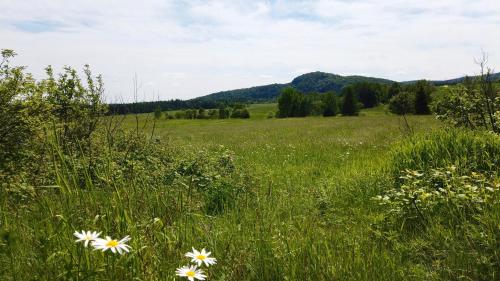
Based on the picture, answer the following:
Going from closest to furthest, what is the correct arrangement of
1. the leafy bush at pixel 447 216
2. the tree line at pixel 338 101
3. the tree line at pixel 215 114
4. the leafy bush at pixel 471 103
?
the leafy bush at pixel 447 216 → the leafy bush at pixel 471 103 → the tree line at pixel 215 114 → the tree line at pixel 338 101

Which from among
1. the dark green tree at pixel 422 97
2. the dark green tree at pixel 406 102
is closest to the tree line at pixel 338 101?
the dark green tree at pixel 406 102

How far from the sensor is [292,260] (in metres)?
3.42

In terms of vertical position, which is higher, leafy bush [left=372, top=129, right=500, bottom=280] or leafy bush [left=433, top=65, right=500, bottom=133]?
leafy bush [left=433, top=65, right=500, bottom=133]

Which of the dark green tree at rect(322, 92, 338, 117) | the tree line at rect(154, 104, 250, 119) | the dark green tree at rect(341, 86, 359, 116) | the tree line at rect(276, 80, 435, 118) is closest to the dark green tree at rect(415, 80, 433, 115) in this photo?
the tree line at rect(276, 80, 435, 118)

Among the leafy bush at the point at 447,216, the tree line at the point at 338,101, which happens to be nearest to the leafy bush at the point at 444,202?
the leafy bush at the point at 447,216

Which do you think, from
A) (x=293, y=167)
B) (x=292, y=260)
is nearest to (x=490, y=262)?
(x=292, y=260)

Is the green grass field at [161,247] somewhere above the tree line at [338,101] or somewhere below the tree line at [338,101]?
below

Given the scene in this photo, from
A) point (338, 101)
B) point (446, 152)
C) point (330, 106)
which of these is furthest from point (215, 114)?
point (446, 152)

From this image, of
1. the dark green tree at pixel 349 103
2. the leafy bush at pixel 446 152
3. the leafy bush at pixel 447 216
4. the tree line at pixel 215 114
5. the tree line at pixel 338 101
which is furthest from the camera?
the tree line at pixel 338 101

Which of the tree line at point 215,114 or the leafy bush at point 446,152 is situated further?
the tree line at point 215,114

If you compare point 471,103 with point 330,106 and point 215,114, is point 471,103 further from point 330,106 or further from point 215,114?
point 215,114

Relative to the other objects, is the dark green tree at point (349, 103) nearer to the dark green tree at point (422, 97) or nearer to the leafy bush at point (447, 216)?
the dark green tree at point (422, 97)

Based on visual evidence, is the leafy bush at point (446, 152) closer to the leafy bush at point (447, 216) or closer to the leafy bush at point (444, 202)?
the leafy bush at point (447, 216)

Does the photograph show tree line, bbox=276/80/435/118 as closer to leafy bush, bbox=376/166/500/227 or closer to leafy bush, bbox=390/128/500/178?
leafy bush, bbox=390/128/500/178
